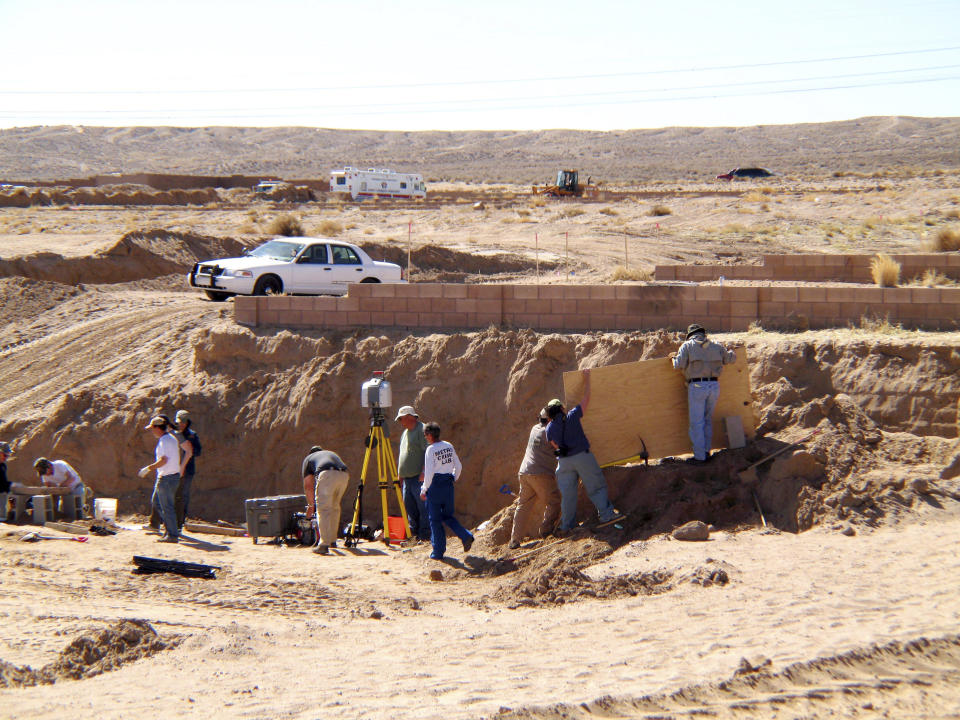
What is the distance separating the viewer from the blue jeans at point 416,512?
36.1ft

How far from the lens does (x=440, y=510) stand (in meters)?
9.66

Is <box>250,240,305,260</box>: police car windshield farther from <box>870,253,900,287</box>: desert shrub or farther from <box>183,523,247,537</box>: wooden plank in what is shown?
<box>870,253,900,287</box>: desert shrub

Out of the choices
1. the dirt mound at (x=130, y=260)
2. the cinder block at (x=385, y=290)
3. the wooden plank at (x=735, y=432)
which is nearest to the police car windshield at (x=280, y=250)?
the cinder block at (x=385, y=290)

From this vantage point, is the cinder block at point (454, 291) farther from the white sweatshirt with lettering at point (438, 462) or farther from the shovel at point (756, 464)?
the shovel at point (756, 464)

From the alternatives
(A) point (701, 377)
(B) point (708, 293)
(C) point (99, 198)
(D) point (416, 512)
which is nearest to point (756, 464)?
(A) point (701, 377)

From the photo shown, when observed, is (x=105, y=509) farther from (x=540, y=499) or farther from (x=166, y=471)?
(x=540, y=499)

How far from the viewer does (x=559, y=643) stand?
20.8 feet

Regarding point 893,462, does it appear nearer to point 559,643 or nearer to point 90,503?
point 559,643

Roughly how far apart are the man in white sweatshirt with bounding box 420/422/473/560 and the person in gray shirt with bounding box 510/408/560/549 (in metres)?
0.59

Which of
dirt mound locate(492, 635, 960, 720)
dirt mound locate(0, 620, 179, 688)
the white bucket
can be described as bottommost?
the white bucket

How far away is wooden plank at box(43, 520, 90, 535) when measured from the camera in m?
11.0

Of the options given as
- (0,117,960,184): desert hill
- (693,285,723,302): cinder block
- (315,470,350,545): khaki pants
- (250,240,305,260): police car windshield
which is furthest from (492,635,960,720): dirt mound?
(0,117,960,184): desert hill

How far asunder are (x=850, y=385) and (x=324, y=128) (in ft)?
408

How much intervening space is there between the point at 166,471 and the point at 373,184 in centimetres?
3930
